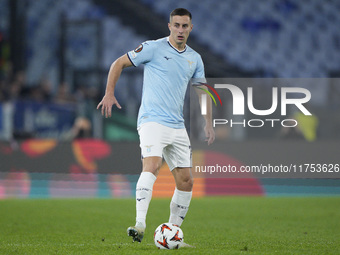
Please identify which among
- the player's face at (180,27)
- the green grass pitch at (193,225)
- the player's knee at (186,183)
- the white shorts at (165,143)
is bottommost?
the green grass pitch at (193,225)

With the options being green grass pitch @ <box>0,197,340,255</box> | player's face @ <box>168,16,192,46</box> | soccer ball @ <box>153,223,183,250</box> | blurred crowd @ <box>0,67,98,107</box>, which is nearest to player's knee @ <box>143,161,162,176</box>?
soccer ball @ <box>153,223,183,250</box>

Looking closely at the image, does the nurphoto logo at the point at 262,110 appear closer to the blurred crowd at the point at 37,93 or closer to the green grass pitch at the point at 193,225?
the green grass pitch at the point at 193,225

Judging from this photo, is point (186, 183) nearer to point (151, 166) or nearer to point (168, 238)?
point (151, 166)

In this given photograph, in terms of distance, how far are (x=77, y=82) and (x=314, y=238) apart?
33.9 feet

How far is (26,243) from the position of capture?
220 inches

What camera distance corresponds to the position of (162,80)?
17.1 ft

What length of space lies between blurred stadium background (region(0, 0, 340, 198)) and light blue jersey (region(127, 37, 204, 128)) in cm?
630

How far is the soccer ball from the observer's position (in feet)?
16.0

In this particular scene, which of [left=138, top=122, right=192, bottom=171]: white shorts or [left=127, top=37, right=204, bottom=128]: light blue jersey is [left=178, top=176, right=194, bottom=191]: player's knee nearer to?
[left=138, top=122, right=192, bottom=171]: white shorts

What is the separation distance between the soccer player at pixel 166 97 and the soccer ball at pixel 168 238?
0.30 meters

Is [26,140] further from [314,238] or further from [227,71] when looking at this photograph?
[314,238]

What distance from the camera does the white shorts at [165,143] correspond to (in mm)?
5074

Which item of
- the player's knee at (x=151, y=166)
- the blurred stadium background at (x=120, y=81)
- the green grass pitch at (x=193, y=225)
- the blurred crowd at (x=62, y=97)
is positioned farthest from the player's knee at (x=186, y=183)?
the blurred crowd at (x=62, y=97)

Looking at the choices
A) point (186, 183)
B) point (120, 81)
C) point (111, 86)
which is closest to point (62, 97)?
point (120, 81)
